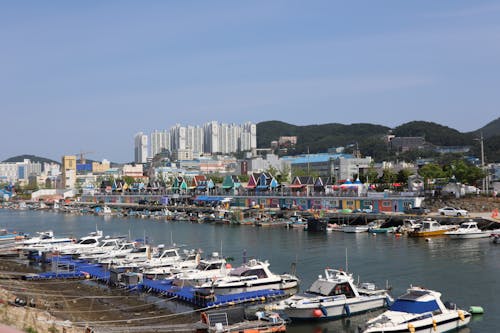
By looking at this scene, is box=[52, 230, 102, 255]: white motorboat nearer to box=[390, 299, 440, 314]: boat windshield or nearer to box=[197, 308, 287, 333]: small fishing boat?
box=[197, 308, 287, 333]: small fishing boat

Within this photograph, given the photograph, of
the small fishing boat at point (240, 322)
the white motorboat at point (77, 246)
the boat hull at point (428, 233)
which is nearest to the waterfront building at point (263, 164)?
the boat hull at point (428, 233)

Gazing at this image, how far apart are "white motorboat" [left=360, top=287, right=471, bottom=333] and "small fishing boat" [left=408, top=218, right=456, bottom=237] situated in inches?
845

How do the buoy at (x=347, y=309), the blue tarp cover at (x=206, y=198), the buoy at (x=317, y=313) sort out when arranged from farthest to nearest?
the blue tarp cover at (x=206, y=198), the buoy at (x=347, y=309), the buoy at (x=317, y=313)

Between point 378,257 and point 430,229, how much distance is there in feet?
30.9

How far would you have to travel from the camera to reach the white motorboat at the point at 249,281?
71.3 feet

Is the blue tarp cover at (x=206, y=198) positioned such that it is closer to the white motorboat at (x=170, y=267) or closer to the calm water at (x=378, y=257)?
the calm water at (x=378, y=257)

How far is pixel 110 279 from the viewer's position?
1002 inches

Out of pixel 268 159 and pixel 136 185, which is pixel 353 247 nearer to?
pixel 136 185

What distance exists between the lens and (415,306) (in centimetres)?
1692

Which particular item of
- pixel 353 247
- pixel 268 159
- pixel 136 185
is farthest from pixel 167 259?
pixel 268 159

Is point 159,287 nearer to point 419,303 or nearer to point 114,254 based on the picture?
point 114,254

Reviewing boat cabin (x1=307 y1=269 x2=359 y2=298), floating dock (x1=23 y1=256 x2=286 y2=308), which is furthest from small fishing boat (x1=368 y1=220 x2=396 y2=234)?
boat cabin (x1=307 y1=269 x2=359 y2=298)

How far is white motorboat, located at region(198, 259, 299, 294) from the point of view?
71.3 feet

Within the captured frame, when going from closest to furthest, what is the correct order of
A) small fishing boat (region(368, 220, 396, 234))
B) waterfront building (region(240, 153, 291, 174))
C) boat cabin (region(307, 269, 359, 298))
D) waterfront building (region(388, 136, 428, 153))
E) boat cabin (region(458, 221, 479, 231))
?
boat cabin (region(307, 269, 359, 298))
boat cabin (region(458, 221, 479, 231))
small fishing boat (region(368, 220, 396, 234))
waterfront building (region(240, 153, 291, 174))
waterfront building (region(388, 136, 428, 153))
